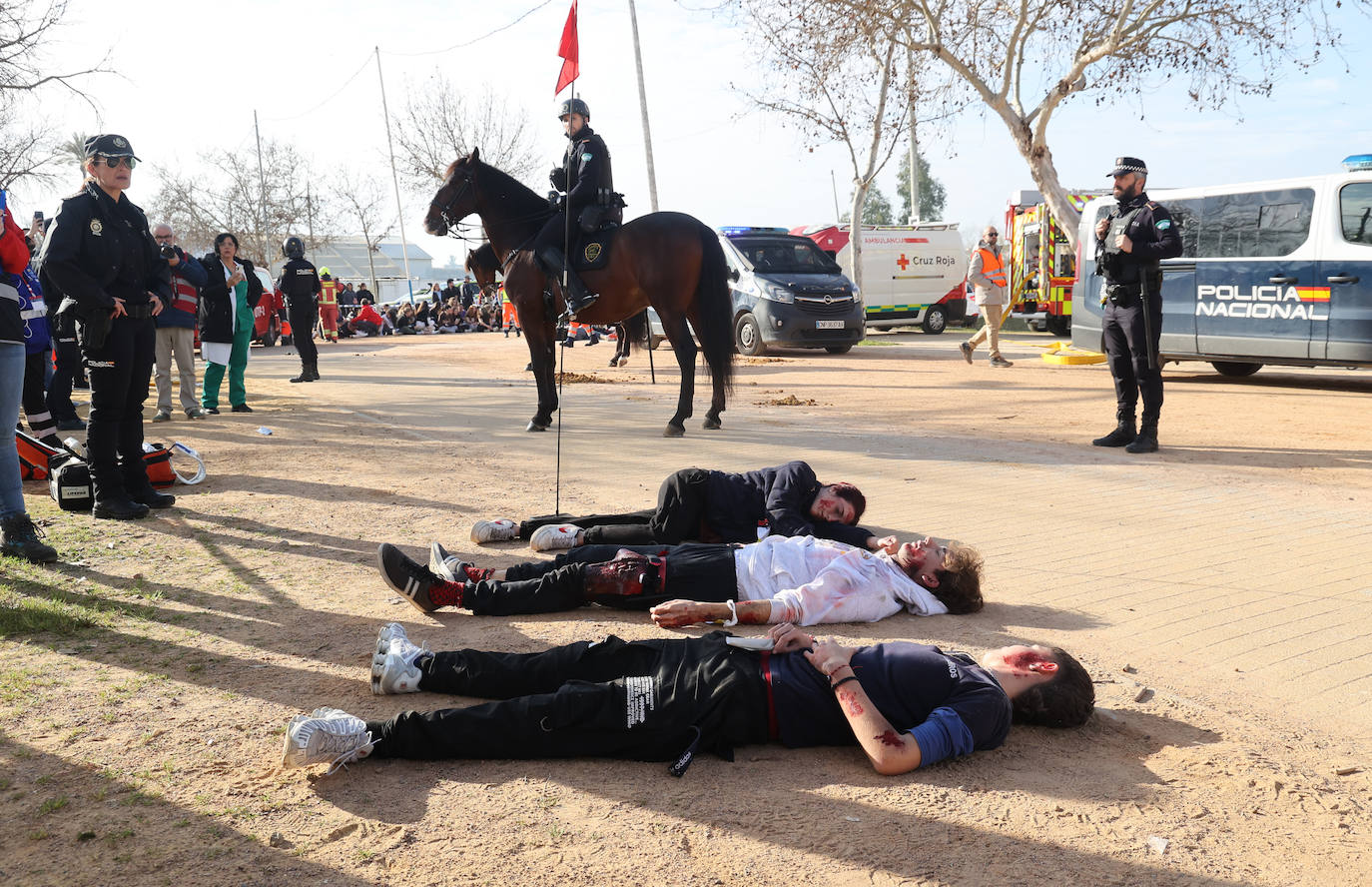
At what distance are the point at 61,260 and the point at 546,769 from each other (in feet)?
15.5

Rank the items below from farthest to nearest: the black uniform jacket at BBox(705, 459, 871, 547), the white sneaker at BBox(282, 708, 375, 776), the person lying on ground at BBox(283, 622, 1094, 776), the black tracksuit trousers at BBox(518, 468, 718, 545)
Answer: the black tracksuit trousers at BBox(518, 468, 718, 545) → the black uniform jacket at BBox(705, 459, 871, 547) → the person lying on ground at BBox(283, 622, 1094, 776) → the white sneaker at BBox(282, 708, 375, 776)

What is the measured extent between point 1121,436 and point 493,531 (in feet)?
A: 19.6

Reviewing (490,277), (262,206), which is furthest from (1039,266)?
(262,206)

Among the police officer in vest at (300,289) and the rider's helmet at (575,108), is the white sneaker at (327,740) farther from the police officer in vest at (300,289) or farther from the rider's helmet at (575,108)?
the police officer in vest at (300,289)

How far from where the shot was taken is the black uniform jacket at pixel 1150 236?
27.5 ft

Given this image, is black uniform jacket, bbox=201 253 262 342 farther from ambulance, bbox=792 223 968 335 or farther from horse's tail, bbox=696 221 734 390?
ambulance, bbox=792 223 968 335

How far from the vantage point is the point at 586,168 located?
392 inches

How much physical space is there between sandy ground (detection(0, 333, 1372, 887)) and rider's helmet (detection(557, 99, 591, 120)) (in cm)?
350

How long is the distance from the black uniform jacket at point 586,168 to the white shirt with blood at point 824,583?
20.8 feet

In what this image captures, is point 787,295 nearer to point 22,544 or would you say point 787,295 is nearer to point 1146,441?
point 1146,441

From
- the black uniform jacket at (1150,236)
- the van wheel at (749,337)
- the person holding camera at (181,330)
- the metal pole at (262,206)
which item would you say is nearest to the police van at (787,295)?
the van wheel at (749,337)

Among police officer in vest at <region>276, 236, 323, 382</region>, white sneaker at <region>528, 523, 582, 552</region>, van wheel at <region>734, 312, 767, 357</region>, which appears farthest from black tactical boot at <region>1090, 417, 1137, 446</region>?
police officer in vest at <region>276, 236, 323, 382</region>

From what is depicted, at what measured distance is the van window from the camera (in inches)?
464

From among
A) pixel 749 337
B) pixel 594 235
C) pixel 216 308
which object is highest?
pixel 594 235
